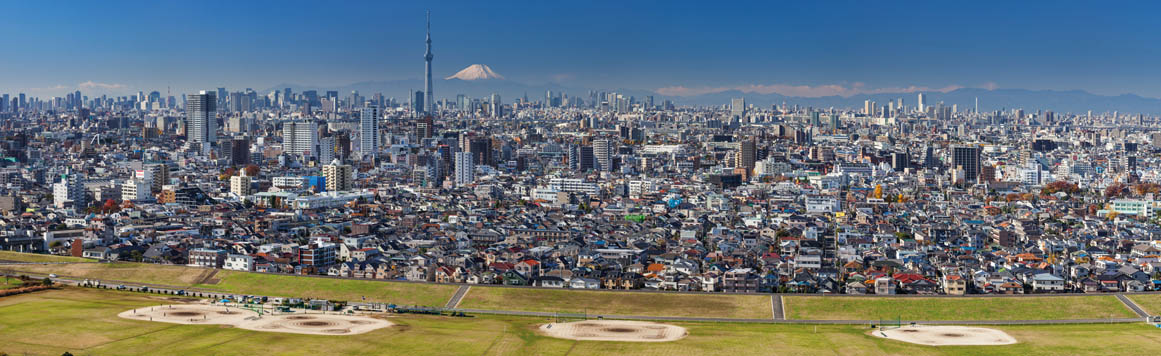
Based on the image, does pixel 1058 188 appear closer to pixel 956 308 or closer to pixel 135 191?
pixel 956 308

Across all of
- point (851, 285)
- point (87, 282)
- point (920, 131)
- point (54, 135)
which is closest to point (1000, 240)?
point (851, 285)

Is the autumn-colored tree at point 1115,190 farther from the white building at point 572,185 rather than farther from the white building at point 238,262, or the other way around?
the white building at point 238,262

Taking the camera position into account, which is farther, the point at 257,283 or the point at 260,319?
the point at 257,283

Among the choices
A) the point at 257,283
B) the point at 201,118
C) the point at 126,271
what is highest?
the point at 201,118

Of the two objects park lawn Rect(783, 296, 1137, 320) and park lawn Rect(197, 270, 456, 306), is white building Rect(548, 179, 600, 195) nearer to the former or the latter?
park lawn Rect(197, 270, 456, 306)

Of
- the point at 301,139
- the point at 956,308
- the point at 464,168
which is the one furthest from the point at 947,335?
the point at 301,139
